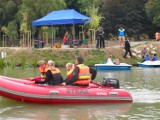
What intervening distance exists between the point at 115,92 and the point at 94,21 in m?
23.3

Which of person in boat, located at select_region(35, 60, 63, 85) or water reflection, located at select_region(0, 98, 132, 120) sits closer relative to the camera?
water reflection, located at select_region(0, 98, 132, 120)

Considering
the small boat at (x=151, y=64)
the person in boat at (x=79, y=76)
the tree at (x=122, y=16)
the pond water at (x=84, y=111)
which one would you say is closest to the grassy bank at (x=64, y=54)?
the small boat at (x=151, y=64)

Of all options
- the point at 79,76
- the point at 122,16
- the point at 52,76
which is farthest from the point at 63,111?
the point at 122,16

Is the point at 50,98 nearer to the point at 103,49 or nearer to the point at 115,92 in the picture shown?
the point at 115,92

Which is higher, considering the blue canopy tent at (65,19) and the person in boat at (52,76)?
the blue canopy tent at (65,19)

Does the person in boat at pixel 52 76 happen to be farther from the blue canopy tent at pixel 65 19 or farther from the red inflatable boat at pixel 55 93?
the blue canopy tent at pixel 65 19

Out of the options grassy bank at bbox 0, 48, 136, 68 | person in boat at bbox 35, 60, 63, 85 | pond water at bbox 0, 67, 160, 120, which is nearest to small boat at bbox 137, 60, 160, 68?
grassy bank at bbox 0, 48, 136, 68

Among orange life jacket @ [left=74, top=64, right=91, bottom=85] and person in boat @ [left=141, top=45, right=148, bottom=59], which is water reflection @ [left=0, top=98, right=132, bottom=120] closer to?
orange life jacket @ [left=74, top=64, right=91, bottom=85]

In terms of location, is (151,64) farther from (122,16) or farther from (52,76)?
(122,16)

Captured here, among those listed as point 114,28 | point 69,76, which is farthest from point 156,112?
point 114,28

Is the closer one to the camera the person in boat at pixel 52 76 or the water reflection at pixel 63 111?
the water reflection at pixel 63 111

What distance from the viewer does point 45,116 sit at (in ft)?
37.7

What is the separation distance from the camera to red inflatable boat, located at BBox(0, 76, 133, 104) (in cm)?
1276

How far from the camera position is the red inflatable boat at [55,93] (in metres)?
12.8
